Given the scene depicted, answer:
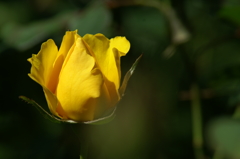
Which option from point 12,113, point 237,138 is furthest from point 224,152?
point 12,113

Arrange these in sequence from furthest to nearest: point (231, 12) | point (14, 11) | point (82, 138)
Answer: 1. point (14, 11)
2. point (231, 12)
3. point (82, 138)

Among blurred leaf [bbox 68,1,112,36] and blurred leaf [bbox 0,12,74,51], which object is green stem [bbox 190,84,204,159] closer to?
blurred leaf [bbox 68,1,112,36]

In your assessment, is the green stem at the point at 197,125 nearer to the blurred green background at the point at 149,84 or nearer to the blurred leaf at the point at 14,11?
the blurred green background at the point at 149,84

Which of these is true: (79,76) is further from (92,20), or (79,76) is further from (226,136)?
(226,136)

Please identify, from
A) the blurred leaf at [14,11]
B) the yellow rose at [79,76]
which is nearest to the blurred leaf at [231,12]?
the yellow rose at [79,76]

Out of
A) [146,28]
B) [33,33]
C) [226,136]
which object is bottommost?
[226,136]

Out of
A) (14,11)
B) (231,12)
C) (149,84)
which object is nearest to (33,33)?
(149,84)
